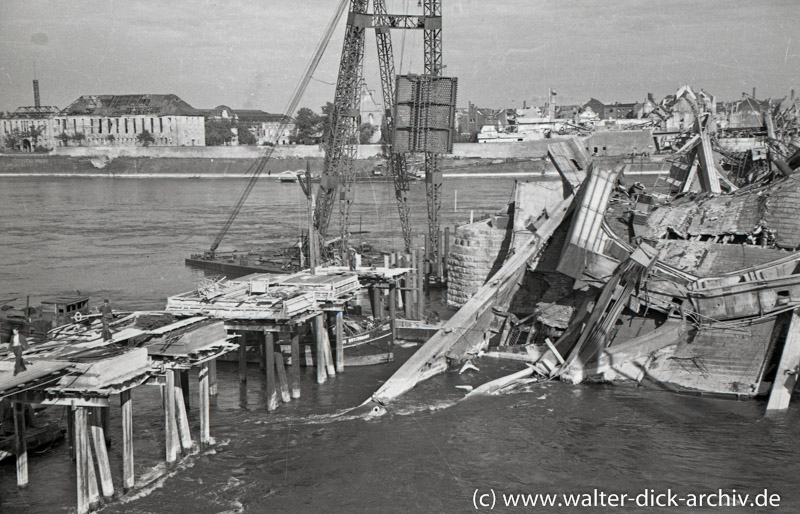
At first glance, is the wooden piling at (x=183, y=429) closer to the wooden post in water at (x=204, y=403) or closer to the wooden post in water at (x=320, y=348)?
the wooden post in water at (x=204, y=403)

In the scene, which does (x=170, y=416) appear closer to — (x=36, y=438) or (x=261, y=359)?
(x=36, y=438)

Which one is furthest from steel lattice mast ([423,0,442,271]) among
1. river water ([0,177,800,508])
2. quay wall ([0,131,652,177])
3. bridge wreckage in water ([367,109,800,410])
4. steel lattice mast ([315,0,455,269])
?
quay wall ([0,131,652,177])

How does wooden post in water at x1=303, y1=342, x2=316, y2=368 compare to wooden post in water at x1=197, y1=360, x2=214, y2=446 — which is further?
wooden post in water at x1=303, y1=342, x2=316, y2=368

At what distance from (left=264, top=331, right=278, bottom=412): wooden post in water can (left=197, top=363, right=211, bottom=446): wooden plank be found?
130 inches

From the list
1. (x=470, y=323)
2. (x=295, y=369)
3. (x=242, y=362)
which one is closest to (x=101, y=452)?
(x=295, y=369)

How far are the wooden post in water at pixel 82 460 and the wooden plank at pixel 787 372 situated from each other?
65.3 ft

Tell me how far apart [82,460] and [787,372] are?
20.8m

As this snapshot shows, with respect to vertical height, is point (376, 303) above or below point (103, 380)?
below

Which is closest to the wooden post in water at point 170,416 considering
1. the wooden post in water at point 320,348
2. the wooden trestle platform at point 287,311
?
the wooden trestle platform at point 287,311

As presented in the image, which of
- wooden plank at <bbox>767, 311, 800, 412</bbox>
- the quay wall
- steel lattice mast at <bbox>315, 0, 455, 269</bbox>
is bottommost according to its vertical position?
the quay wall

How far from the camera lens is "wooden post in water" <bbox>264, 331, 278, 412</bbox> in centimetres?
2766

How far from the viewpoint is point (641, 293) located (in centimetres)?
3173

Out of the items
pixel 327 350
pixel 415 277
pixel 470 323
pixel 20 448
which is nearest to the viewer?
pixel 20 448

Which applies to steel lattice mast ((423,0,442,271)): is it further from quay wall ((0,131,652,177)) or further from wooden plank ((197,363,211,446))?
quay wall ((0,131,652,177))
